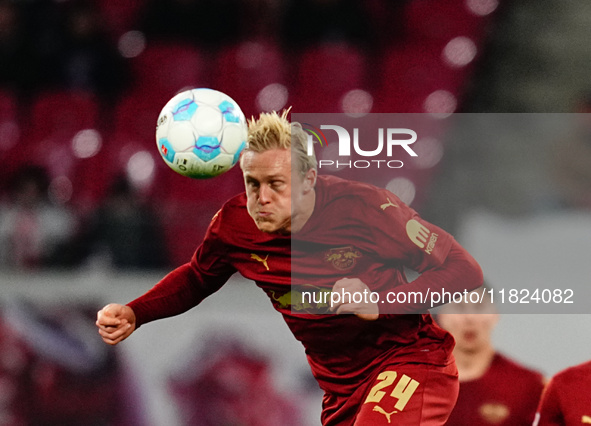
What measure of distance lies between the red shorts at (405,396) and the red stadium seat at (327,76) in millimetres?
3199

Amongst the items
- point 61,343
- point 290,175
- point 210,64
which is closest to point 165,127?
point 290,175

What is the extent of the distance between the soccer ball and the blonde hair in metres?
0.10

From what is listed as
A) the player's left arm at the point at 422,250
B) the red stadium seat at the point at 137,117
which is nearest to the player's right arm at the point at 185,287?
the player's left arm at the point at 422,250

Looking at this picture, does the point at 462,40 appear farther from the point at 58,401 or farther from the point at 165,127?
the point at 58,401

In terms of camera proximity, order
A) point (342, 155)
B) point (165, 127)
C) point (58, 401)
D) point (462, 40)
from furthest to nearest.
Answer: point (462, 40), point (58, 401), point (342, 155), point (165, 127)

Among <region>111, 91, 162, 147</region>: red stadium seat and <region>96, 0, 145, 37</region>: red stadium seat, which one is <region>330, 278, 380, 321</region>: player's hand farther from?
<region>96, 0, 145, 37</region>: red stadium seat

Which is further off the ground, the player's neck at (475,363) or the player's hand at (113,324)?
the player's hand at (113,324)

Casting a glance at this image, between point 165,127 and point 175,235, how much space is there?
1.64 m

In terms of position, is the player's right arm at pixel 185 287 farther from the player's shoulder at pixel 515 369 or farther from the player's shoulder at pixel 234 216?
the player's shoulder at pixel 515 369

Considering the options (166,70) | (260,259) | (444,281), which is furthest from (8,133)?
(444,281)

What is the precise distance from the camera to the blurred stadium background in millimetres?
4270

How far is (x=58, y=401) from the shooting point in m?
4.34

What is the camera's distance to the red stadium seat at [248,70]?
5660mm

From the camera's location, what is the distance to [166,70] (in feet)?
19.0
